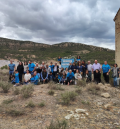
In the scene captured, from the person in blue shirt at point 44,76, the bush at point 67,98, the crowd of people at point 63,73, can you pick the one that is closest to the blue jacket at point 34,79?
the crowd of people at point 63,73

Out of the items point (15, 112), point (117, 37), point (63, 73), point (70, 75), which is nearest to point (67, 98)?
point (15, 112)

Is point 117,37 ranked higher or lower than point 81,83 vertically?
higher

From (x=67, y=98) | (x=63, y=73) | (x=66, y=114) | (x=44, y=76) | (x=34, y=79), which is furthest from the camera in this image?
(x=44, y=76)

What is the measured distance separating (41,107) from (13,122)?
1.05 metres

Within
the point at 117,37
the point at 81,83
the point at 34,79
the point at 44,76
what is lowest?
the point at 81,83

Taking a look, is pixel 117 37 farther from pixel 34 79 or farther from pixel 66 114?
pixel 66 114

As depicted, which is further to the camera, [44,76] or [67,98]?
[44,76]

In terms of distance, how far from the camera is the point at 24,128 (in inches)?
113

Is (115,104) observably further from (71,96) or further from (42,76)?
(42,76)

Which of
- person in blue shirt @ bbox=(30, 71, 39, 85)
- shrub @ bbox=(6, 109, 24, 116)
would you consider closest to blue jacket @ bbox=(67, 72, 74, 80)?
person in blue shirt @ bbox=(30, 71, 39, 85)

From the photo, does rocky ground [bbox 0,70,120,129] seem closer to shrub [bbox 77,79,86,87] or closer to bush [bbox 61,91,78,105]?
bush [bbox 61,91,78,105]

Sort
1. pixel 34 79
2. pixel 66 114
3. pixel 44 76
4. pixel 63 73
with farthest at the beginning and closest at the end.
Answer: pixel 44 76
pixel 63 73
pixel 34 79
pixel 66 114

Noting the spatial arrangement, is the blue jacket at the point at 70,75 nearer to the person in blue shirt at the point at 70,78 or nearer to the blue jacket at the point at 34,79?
the person in blue shirt at the point at 70,78

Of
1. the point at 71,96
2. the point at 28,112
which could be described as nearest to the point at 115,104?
the point at 71,96
